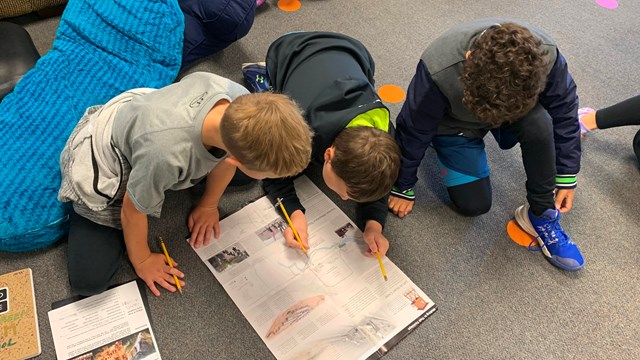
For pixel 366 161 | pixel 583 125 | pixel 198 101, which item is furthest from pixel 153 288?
pixel 583 125

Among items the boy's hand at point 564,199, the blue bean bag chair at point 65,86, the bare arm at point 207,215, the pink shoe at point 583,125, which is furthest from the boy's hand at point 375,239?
the pink shoe at point 583,125

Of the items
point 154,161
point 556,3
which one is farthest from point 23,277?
point 556,3

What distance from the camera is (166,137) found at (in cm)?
87

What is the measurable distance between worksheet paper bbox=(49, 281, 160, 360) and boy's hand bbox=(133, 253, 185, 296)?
40 mm

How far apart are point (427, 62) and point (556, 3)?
1.34 meters

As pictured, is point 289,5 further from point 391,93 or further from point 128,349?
point 128,349

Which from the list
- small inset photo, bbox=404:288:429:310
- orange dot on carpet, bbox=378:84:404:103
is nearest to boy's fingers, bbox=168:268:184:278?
small inset photo, bbox=404:288:429:310

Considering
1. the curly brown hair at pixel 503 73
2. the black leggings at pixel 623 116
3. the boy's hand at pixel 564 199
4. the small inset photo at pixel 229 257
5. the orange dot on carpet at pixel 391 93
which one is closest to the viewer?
the curly brown hair at pixel 503 73

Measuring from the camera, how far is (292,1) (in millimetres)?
1882

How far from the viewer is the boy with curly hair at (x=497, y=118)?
936mm

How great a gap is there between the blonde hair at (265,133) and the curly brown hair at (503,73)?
1.24 feet

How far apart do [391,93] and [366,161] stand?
28.7 inches

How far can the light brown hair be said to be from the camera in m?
0.95

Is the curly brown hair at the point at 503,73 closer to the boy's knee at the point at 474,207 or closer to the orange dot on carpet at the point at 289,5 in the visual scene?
the boy's knee at the point at 474,207
